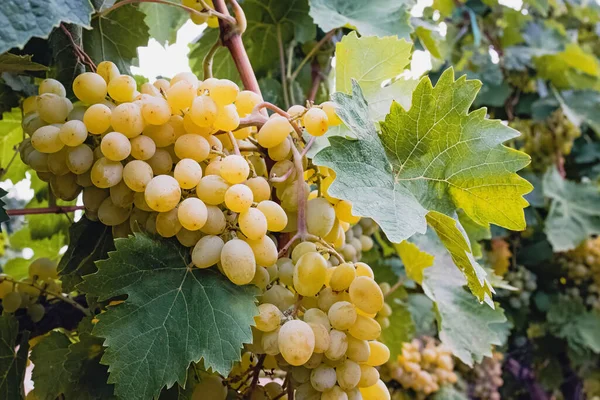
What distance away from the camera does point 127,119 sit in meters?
0.48

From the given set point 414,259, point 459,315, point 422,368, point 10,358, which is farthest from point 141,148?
point 422,368

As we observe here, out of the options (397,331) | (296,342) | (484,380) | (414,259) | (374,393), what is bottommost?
(484,380)

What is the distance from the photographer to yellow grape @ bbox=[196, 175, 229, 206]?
472mm

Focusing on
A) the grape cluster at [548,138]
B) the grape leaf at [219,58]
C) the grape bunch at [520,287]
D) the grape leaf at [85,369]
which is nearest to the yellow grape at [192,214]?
the grape leaf at [85,369]

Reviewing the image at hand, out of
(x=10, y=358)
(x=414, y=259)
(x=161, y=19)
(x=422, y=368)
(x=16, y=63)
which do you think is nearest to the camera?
(x=16, y=63)

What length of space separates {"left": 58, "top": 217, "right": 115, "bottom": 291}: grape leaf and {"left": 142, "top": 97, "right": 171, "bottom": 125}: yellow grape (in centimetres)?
17

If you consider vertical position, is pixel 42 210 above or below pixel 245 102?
below

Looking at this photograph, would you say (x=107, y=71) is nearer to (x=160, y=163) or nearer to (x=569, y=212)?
(x=160, y=163)

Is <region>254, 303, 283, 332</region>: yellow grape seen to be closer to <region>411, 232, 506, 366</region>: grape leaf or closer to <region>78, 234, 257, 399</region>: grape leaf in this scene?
<region>78, 234, 257, 399</region>: grape leaf

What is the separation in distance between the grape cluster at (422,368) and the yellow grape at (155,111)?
739 millimetres

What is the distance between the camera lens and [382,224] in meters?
0.46

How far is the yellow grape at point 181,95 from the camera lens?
49 centimetres

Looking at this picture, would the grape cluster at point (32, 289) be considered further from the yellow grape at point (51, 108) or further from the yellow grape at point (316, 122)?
the yellow grape at point (316, 122)

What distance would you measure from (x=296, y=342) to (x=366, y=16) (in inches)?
26.1
